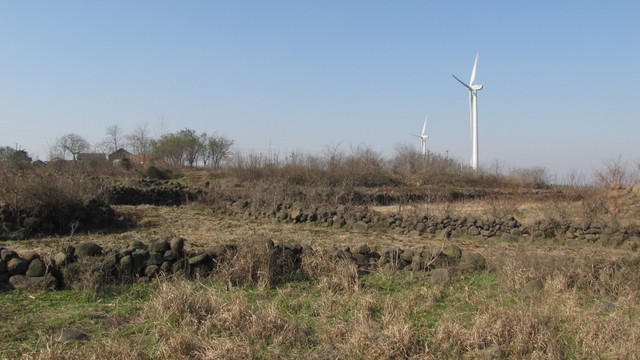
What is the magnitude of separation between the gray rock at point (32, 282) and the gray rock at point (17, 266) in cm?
9

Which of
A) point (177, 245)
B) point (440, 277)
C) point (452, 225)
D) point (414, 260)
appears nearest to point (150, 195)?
point (452, 225)

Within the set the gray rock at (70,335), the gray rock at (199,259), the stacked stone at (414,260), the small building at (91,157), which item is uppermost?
the small building at (91,157)

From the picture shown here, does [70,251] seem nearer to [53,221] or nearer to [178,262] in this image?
[178,262]

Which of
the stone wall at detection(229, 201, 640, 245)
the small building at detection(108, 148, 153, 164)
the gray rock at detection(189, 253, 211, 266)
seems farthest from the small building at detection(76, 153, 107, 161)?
the gray rock at detection(189, 253, 211, 266)

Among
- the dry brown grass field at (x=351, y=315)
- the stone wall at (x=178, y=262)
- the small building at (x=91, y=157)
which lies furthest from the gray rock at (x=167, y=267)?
→ the small building at (x=91, y=157)

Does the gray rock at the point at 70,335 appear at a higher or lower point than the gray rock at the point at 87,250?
lower

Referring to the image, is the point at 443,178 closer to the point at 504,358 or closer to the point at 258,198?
the point at 258,198

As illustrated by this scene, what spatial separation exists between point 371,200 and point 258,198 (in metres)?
6.14

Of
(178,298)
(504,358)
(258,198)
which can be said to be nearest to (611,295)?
(504,358)

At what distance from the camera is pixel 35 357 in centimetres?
367

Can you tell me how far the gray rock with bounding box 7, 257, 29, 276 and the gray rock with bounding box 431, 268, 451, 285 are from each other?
18.1ft

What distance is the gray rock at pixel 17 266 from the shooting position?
5.82m

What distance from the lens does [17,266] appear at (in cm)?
582

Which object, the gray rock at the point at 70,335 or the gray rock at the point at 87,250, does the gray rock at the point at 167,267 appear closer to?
the gray rock at the point at 87,250
